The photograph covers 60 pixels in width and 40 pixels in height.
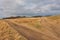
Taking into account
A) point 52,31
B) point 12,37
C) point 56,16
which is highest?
point 56,16

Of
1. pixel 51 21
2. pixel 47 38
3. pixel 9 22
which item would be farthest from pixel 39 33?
pixel 9 22

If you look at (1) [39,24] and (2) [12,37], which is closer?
(2) [12,37]

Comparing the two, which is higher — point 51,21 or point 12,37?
point 51,21

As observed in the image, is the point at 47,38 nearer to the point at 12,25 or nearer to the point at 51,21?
Answer: the point at 51,21

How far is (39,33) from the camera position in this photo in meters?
2.31

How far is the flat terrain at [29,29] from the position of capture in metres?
2.25

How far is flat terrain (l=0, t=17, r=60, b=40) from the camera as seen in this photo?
225cm

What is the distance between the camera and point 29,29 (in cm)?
233

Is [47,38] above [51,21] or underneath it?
underneath

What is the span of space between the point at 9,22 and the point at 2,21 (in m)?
0.10

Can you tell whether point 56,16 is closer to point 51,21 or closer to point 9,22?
point 51,21

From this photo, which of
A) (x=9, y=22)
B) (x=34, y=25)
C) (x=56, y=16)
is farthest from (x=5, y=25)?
(x=56, y=16)

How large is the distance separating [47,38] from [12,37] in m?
0.49

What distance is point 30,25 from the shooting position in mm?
2346
